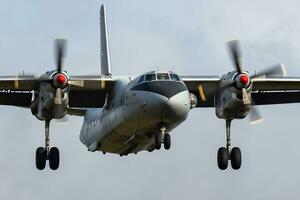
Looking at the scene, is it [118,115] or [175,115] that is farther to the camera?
[118,115]

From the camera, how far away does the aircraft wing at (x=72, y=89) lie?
145ft

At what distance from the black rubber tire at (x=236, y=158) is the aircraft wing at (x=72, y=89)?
6.42 metres

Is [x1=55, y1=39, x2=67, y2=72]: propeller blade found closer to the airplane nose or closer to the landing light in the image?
the landing light

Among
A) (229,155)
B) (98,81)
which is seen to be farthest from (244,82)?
(98,81)

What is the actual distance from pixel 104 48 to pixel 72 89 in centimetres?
1168

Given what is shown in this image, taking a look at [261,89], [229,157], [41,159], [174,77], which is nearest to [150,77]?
[174,77]

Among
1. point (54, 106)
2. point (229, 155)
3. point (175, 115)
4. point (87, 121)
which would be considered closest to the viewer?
point (175, 115)

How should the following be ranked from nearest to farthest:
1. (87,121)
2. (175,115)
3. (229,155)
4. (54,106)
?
1. (175,115)
2. (54,106)
3. (229,155)
4. (87,121)

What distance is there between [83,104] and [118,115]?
4995mm

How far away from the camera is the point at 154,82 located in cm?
4059

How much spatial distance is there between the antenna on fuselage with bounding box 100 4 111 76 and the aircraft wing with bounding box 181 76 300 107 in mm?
7582

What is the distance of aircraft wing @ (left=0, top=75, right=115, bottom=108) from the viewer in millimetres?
44094

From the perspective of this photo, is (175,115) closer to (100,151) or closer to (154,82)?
(154,82)

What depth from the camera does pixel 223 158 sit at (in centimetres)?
4491
